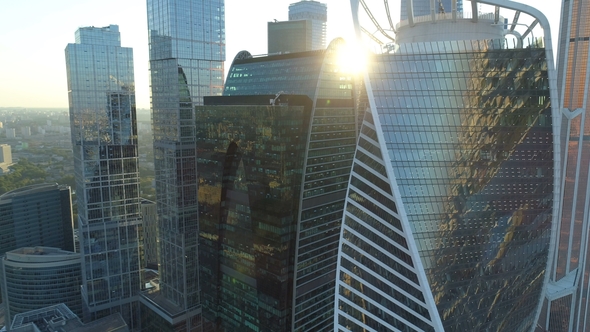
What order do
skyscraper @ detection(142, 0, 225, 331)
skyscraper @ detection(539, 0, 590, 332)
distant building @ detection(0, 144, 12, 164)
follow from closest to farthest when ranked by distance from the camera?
skyscraper @ detection(142, 0, 225, 331) → skyscraper @ detection(539, 0, 590, 332) → distant building @ detection(0, 144, 12, 164)

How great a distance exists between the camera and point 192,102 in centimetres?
7562

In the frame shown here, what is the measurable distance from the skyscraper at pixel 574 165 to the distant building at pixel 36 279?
92654 mm

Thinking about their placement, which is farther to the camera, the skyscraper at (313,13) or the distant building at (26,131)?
the distant building at (26,131)

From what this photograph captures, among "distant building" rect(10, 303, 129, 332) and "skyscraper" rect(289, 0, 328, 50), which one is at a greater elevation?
"skyscraper" rect(289, 0, 328, 50)

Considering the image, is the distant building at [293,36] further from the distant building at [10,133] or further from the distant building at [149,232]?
the distant building at [10,133]

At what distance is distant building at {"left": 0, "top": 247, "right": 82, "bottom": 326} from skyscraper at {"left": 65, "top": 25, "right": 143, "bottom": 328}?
4.86m

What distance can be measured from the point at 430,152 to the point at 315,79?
25.4 m

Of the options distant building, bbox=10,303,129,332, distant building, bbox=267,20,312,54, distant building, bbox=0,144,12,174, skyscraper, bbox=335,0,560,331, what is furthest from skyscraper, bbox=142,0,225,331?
distant building, bbox=0,144,12,174

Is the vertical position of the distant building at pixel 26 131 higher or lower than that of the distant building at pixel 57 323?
higher

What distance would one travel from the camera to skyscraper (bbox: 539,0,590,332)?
81625 millimetres

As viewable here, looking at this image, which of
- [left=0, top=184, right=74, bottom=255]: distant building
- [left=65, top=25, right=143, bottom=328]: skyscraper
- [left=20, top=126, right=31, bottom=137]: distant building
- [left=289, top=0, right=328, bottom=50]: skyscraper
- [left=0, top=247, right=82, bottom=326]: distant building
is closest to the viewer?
[left=65, top=25, right=143, bottom=328]: skyscraper

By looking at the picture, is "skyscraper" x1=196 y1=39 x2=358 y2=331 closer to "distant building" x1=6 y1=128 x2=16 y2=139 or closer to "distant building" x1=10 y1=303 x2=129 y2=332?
"distant building" x1=10 y1=303 x2=129 y2=332

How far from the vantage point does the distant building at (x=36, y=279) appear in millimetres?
82375

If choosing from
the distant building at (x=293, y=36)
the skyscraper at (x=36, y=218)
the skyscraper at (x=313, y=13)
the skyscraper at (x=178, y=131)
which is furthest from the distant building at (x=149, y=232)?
the skyscraper at (x=313, y=13)
